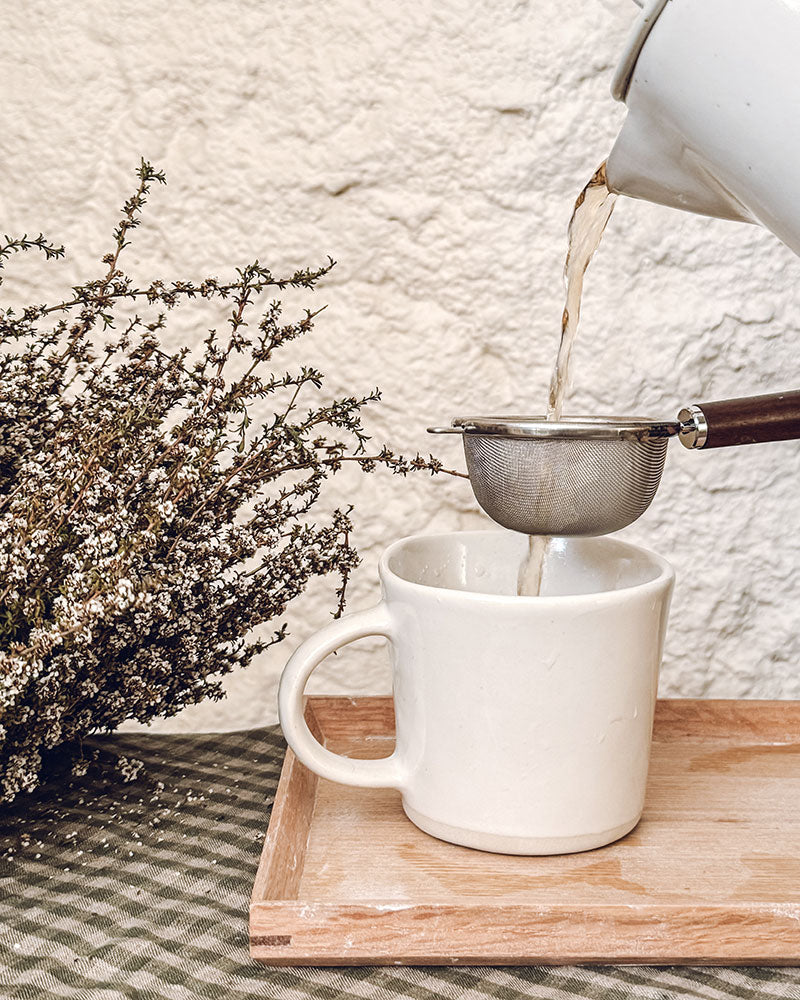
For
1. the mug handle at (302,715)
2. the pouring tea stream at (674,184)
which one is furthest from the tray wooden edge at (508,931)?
the pouring tea stream at (674,184)

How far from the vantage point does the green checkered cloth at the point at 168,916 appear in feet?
1.40

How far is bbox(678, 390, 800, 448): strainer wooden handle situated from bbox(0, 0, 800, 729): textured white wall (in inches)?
8.1

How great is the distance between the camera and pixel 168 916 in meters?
→ 0.48

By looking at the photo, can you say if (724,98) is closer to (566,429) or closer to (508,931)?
(566,429)

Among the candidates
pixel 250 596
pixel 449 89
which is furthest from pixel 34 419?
pixel 449 89

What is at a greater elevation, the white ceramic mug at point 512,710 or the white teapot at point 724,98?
the white teapot at point 724,98

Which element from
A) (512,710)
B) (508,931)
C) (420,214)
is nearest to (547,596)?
(512,710)

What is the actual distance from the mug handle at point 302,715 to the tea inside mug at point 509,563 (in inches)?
3.6

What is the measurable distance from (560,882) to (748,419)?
0.27 meters

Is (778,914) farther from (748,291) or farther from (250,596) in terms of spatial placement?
(748,291)

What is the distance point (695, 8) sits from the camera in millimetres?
399

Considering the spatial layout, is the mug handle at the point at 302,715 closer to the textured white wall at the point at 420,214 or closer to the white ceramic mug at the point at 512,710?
the white ceramic mug at the point at 512,710

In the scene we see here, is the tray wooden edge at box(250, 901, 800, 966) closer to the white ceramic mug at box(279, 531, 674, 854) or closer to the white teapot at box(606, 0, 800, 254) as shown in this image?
the white ceramic mug at box(279, 531, 674, 854)

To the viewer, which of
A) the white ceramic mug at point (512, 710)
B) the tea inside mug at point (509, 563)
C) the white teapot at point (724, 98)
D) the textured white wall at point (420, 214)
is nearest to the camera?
the white teapot at point (724, 98)
